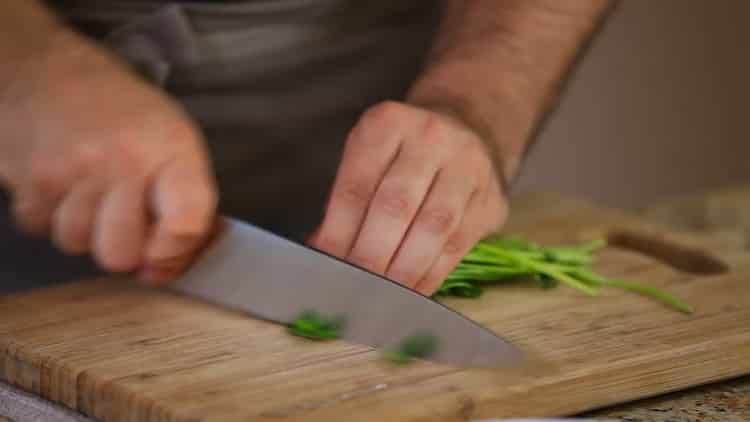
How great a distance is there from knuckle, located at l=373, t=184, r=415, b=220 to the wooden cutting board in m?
0.17

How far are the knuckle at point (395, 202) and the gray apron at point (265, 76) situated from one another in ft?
1.75

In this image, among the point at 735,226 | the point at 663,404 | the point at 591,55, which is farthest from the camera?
the point at 591,55

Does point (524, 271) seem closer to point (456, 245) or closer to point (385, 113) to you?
point (456, 245)

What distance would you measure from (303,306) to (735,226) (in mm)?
1460

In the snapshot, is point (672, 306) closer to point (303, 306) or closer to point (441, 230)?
point (441, 230)

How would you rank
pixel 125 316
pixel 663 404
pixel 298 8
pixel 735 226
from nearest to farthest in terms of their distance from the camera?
pixel 663 404, pixel 125 316, pixel 298 8, pixel 735 226

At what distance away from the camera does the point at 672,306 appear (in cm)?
163

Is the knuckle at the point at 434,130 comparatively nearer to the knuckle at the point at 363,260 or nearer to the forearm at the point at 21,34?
the knuckle at the point at 363,260

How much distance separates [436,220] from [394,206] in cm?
6

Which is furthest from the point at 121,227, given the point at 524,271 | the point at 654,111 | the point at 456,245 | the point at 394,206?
the point at 654,111

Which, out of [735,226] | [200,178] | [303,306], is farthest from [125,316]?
[735,226]

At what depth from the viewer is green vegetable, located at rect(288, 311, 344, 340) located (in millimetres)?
1468

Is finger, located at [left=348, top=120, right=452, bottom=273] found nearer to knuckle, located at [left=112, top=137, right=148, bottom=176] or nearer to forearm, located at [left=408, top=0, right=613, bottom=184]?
forearm, located at [left=408, top=0, right=613, bottom=184]

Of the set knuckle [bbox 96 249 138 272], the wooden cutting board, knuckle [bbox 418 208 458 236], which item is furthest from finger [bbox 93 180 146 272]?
knuckle [bbox 418 208 458 236]
